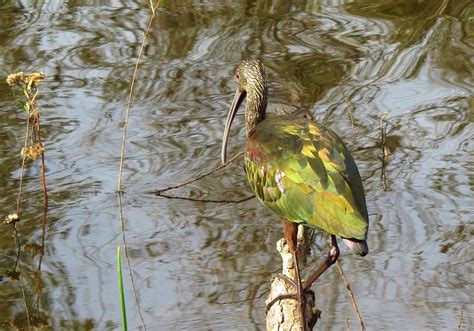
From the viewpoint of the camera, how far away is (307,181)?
545 cm

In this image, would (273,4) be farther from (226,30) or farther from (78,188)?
(78,188)

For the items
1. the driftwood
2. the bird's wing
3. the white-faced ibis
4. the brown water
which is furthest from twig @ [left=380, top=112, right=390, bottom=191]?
the driftwood

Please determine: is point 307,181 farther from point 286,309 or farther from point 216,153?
point 216,153

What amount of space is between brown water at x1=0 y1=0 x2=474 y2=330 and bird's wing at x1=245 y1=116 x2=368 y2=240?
102 centimetres

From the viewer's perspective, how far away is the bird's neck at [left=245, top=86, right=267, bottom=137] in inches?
255

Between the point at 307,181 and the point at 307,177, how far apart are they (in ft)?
0.06

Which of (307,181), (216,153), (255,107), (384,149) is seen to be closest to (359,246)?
(307,181)

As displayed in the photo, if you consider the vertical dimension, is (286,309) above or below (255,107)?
below

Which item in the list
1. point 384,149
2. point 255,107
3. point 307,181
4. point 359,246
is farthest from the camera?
point 384,149

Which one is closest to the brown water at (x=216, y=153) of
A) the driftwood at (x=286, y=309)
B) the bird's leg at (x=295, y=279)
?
the driftwood at (x=286, y=309)

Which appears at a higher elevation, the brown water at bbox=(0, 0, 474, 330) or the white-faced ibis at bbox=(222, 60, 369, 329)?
the white-faced ibis at bbox=(222, 60, 369, 329)

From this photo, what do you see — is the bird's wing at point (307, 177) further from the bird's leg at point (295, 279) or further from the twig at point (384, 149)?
the twig at point (384, 149)

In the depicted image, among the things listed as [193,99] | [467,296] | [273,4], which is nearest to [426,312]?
[467,296]

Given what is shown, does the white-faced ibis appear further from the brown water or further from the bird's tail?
the brown water
